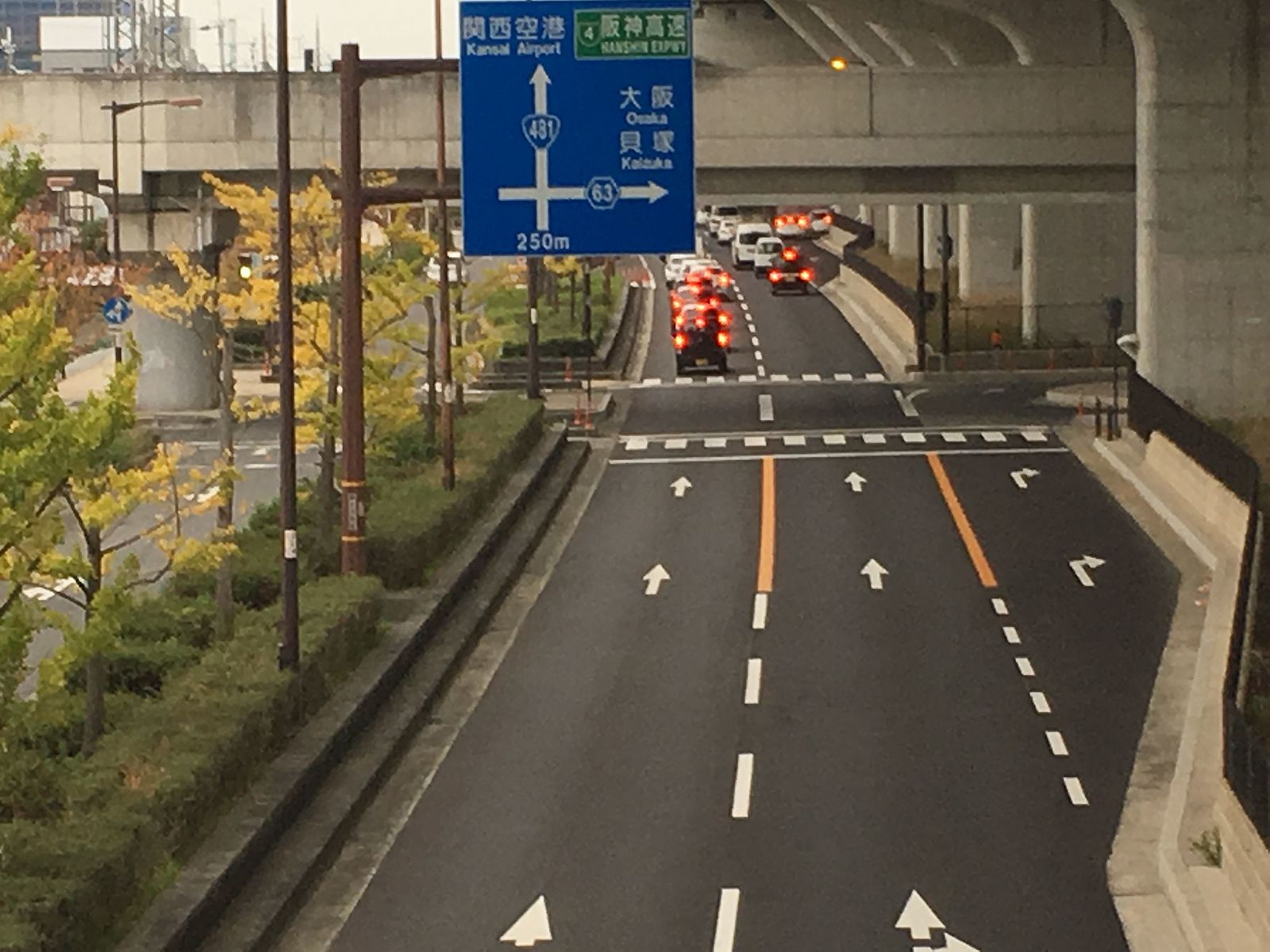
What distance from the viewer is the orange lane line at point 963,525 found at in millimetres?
37000

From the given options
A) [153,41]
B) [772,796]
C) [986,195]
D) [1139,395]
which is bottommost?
[772,796]

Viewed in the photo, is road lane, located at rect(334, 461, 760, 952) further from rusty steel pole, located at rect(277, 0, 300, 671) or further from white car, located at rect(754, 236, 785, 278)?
white car, located at rect(754, 236, 785, 278)

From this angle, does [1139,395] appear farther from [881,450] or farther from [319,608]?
[319,608]

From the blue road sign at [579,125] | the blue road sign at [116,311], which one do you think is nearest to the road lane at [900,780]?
the blue road sign at [579,125]

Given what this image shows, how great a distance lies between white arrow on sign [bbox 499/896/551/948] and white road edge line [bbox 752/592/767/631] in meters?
12.5

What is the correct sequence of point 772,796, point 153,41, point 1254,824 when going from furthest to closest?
point 153,41 → point 772,796 → point 1254,824

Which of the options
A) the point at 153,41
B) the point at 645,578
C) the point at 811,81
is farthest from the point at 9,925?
the point at 153,41

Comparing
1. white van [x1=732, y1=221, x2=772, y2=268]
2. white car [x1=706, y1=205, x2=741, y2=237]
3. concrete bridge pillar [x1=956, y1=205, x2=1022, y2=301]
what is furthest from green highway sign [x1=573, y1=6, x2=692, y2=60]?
white car [x1=706, y1=205, x2=741, y2=237]

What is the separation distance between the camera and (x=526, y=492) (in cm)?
4331

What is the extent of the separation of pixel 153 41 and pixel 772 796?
84442 millimetres

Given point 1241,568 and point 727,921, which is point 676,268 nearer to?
point 1241,568

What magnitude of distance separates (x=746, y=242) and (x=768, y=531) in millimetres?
68002

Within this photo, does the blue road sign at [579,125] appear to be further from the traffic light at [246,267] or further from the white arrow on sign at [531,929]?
the traffic light at [246,267]

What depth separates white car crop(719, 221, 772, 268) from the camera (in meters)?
108
